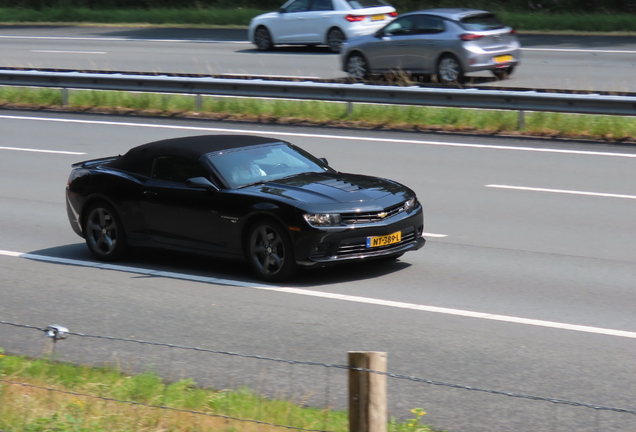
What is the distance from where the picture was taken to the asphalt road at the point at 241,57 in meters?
21.4

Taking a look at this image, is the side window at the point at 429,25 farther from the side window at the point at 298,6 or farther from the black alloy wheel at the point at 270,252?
the black alloy wheel at the point at 270,252

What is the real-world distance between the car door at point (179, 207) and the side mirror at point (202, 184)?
0.03 m

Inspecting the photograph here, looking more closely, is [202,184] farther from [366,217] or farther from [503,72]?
[503,72]

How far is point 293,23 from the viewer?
2855 centimetres

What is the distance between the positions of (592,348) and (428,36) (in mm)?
14764

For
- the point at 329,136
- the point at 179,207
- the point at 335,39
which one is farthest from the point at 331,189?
the point at 335,39

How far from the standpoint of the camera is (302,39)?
28406 mm

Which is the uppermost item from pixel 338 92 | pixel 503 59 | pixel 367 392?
pixel 503 59

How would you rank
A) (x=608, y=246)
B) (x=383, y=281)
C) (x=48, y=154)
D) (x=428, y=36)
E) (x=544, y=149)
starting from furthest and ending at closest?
1. (x=428, y=36)
2. (x=48, y=154)
3. (x=544, y=149)
4. (x=608, y=246)
5. (x=383, y=281)

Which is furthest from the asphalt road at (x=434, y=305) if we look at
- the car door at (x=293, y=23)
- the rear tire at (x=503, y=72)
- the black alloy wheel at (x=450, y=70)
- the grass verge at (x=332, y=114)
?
the car door at (x=293, y=23)

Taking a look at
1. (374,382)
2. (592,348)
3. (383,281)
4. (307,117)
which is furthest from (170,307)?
(307,117)

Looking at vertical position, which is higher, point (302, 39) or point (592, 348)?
point (302, 39)

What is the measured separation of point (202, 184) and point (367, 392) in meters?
5.45

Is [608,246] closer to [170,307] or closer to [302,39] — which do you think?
[170,307]
